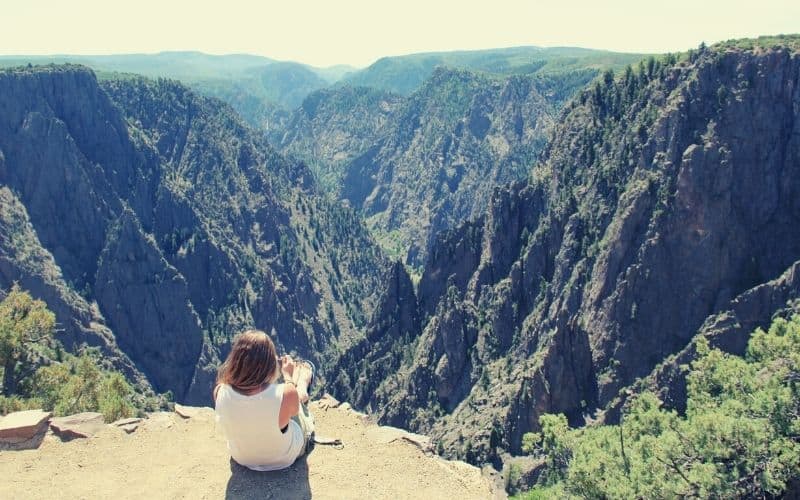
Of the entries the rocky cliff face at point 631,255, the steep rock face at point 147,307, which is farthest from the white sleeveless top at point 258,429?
the steep rock face at point 147,307

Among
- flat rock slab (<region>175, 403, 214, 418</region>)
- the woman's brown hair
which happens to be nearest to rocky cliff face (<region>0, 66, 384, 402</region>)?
flat rock slab (<region>175, 403, 214, 418</region>)

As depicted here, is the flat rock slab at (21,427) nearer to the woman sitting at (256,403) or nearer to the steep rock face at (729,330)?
the woman sitting at (256,403)

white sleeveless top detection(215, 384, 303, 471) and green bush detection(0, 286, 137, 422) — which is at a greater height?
white sleeveless top detection(215, 384, 303, 471)

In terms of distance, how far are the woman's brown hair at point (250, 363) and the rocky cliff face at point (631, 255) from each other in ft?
216

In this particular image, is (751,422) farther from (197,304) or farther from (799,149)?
(197,304)

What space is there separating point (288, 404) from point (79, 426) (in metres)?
10.8

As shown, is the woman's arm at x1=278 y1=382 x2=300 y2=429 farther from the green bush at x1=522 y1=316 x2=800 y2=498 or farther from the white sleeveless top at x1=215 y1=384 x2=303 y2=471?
the green bush at x1=522 y1=316 x2=800 y2=498

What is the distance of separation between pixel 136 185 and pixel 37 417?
153 metres

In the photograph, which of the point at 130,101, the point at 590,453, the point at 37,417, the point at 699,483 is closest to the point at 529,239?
the point at 590,453

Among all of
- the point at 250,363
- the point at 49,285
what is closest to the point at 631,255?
the point at 250,363

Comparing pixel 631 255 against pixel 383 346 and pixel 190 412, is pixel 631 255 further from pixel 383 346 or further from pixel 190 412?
pixel 190 412

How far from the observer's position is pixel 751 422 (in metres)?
28.9

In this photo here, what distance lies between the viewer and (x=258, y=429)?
16.8 m

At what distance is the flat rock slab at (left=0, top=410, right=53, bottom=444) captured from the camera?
72.3ft
